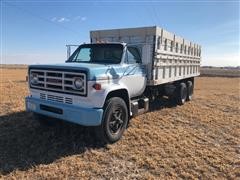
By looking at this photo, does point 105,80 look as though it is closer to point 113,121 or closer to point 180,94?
point 113,121

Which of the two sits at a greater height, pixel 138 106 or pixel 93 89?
pixel 93 89

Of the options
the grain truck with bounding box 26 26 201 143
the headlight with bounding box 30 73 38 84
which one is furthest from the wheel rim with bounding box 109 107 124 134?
the headlight with bounding box 30 73 38 84

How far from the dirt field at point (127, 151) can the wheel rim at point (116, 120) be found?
330 mm

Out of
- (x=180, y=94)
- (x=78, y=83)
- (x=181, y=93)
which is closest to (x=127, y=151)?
(x=78, y=83)

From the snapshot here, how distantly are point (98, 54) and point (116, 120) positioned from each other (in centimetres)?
195

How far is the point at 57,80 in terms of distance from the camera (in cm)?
556

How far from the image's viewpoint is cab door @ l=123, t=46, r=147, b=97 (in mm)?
6404

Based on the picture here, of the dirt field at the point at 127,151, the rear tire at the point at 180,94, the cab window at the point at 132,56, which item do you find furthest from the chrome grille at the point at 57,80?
the rear tire at the point at 180,94

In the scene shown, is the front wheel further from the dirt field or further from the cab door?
the cab door

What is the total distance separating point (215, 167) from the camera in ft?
16.2

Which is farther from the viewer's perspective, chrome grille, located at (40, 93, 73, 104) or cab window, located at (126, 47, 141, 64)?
cab window, located at (126, 47, 141, 64)

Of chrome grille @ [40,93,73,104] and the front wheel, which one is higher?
chrome grille @ [40,93,73,104]

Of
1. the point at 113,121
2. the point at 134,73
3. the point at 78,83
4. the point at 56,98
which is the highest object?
the point at 134,73

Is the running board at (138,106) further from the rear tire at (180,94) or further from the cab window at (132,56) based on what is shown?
the rear tire at (180,94)
